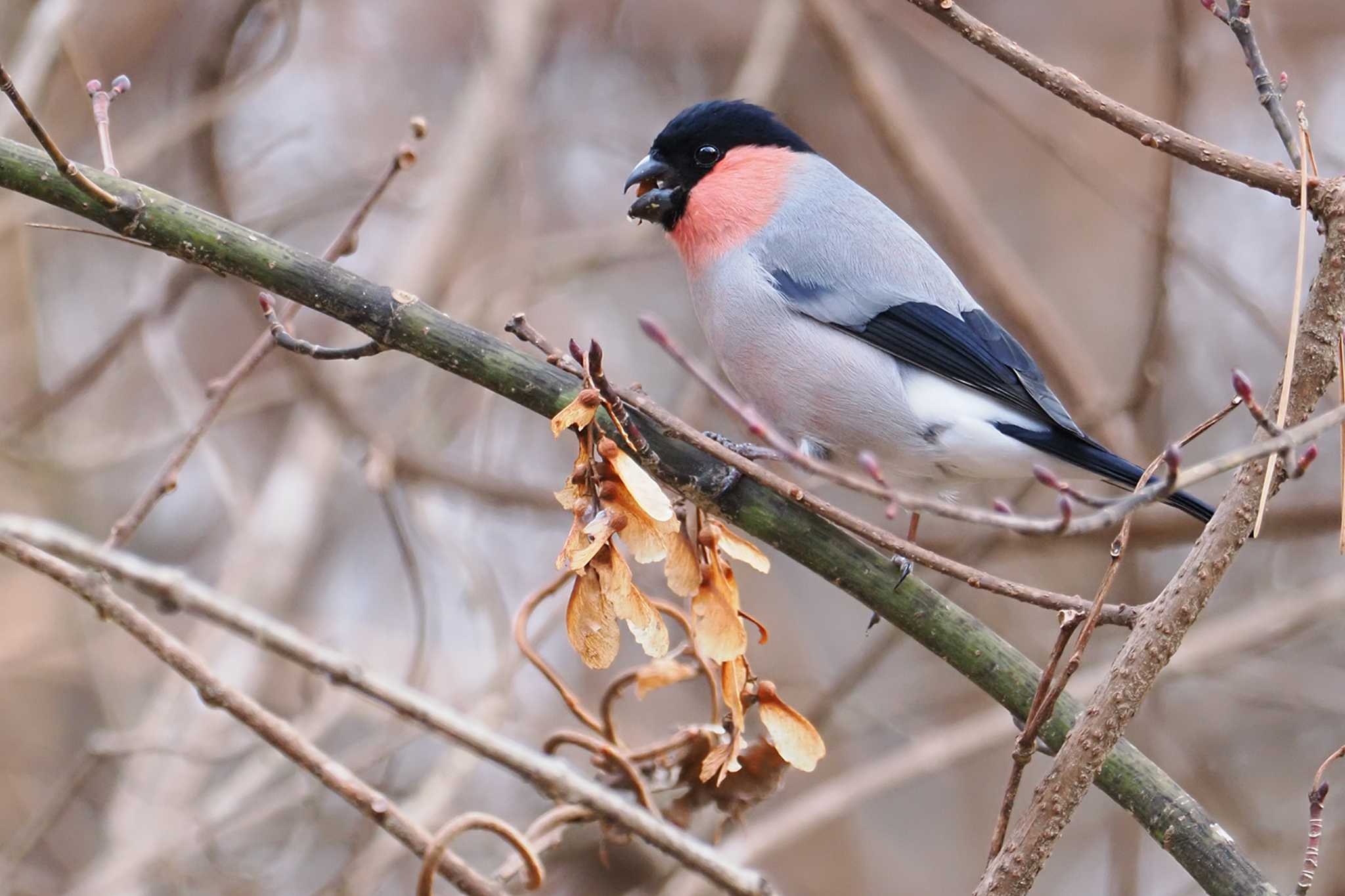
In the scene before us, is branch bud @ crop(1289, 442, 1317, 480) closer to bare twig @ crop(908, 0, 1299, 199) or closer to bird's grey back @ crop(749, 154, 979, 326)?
bare twig @ crop(908, 0, 1299, 199)

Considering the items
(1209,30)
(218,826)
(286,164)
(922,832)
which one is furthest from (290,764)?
(1209,30)

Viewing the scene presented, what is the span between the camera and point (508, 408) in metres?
4.86

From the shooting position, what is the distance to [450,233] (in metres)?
4.24

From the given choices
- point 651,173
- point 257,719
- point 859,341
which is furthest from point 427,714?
point 651,173

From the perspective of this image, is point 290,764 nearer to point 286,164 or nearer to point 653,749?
point 653,749

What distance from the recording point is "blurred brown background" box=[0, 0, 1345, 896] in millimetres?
3678

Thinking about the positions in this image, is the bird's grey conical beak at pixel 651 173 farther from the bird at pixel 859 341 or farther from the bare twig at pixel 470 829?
the bare twig at pixel 470 829

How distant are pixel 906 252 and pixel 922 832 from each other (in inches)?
145

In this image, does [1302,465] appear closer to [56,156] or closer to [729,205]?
[56,156]

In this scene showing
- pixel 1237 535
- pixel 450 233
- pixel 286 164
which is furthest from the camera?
pixel 286 164

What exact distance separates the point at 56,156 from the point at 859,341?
67.2 inches

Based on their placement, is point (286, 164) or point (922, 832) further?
point (922, 832)

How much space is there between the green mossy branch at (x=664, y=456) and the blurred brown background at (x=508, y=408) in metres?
1.20

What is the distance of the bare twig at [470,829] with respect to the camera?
155 centimetres
